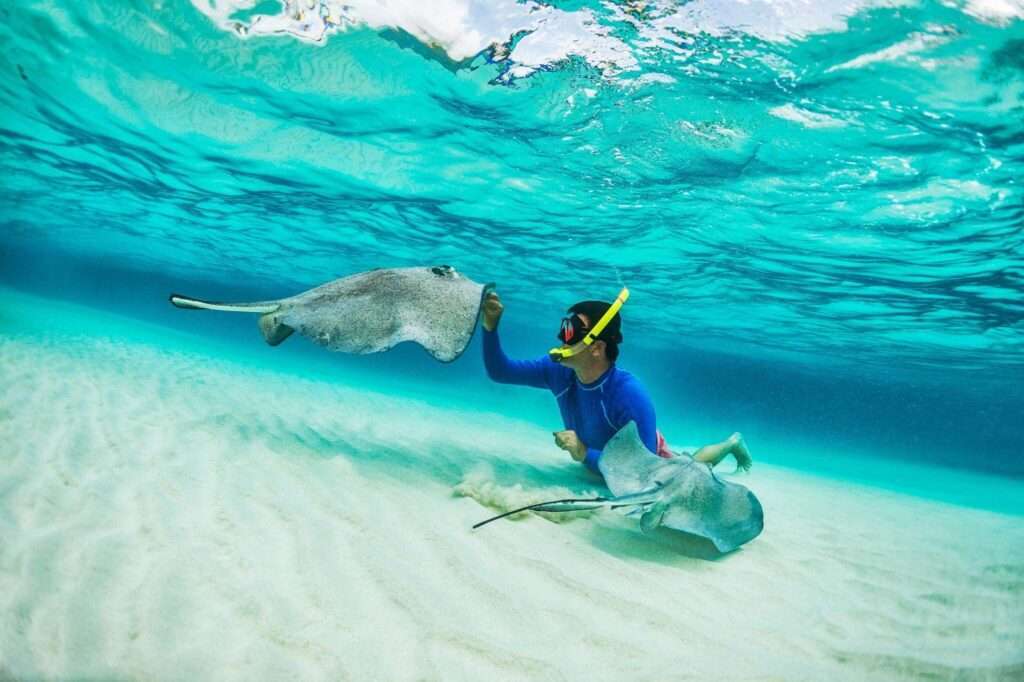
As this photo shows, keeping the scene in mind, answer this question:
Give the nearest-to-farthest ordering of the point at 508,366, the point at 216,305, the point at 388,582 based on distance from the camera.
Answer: the point at 388,582 < the point at 216,305 < the point at 508,366

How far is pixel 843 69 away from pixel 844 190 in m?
3.59

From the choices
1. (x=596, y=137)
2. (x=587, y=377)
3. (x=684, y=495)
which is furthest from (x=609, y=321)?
(x=596, y=137)

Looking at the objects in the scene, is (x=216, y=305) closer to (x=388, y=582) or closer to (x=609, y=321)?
(x=388, y=582)

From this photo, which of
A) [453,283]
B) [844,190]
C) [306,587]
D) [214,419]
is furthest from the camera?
[844,190]

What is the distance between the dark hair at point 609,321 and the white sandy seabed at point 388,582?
1.62m

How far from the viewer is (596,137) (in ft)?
30.7

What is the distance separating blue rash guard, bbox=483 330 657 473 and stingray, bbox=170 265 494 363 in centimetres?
116

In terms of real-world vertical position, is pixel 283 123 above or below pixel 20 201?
above

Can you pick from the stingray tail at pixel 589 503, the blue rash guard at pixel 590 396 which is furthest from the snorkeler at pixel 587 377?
the stingray tail at pixel 589 503

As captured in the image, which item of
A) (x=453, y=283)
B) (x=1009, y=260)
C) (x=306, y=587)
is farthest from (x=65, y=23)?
(x=1009, y=260)

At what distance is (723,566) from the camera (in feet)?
11.6

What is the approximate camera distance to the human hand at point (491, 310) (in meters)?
4.38

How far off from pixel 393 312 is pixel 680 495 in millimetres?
2517

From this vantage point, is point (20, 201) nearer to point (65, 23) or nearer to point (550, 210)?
point (65, 23)
